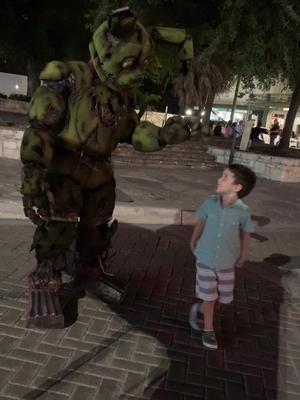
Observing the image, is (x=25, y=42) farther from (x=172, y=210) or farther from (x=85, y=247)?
(x=85, y=247)

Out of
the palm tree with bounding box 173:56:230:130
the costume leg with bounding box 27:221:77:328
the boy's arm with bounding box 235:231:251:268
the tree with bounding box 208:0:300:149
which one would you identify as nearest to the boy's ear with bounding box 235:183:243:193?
the boy's arm with bounding box 235:231:251:268

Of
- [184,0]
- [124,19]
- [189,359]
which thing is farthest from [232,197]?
[184,0]

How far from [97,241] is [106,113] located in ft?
3.50

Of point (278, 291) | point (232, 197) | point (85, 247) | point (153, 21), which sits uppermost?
point (153, 21)

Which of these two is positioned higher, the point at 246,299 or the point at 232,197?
the point at 232,197

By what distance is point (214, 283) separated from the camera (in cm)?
316

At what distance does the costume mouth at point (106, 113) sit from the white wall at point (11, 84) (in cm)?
2864

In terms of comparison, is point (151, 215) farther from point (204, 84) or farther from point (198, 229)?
point (204, 84)

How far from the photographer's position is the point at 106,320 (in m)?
3.36

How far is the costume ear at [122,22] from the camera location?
2770mm

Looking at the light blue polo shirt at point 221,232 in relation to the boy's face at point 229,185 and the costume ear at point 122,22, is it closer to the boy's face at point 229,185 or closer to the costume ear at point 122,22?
the boy's face at point 229,185

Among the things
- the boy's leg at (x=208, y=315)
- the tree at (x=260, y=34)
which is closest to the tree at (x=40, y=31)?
the tree at (x=260, y=34)

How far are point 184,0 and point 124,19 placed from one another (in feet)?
33.7

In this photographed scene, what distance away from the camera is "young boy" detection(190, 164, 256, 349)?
3.01 meters
